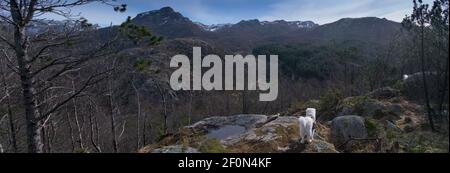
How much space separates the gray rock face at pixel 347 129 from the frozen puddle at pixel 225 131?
2.45 meters

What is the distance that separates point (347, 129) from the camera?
12016 millimetres

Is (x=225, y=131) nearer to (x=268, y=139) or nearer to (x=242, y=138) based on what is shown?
(x=242, y=138)

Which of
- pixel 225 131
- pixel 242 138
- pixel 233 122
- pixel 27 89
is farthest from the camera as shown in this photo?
pixel 233 122

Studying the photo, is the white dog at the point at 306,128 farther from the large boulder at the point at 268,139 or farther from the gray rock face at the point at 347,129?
the gray rock face at the point at 347,129

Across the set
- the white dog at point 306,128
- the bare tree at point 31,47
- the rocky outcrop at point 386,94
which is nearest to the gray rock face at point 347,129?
the white dog at point 306,128

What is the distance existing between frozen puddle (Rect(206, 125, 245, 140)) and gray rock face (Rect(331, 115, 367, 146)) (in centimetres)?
245

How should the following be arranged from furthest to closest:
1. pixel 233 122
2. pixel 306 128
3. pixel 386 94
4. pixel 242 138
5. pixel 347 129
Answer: pixel 386 94 < pixel 347 129 < pixel 233 122 < pixel 242 138 < pixel 306 128

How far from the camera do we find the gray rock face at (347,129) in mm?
11675

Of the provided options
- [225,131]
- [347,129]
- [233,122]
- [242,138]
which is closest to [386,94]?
[347,129]

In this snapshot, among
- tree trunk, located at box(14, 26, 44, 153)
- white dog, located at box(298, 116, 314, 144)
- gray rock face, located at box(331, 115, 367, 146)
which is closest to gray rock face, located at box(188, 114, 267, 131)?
gray rock face, located at box(331, 115, 367, 146)

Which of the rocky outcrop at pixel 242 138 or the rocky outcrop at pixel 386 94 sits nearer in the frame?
the rocky outcrop at pixel 242 138

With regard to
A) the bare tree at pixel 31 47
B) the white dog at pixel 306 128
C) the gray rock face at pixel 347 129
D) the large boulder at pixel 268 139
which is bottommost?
the gray rock face at pixel 347 129

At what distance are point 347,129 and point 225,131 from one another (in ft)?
Result: 11.1

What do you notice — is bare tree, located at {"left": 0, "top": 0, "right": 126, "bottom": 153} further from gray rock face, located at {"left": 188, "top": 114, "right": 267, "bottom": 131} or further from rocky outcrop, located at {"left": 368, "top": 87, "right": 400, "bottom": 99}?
rocky outcrop, located at {"left": 368, "top": 87, "right": 400, "bottom": 99}
